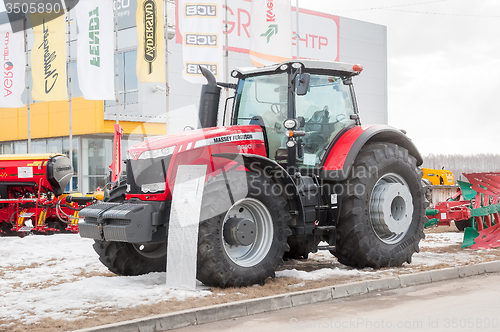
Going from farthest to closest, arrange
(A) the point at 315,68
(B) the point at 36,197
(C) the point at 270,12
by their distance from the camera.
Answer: (C) the point at 270,12 < (B) the point at 36,197 < (A) the point at 315,68

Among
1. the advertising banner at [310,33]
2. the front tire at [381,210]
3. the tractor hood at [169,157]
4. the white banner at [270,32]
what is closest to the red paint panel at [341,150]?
the front tire at [381,210]

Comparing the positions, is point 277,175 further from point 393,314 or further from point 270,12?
point 270,12

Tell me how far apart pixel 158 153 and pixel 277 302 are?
2.16 meters

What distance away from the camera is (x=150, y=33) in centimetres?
2022

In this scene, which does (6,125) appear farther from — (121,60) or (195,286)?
(195,286)

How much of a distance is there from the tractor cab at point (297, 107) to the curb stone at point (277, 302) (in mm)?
1781

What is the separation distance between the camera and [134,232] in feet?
19.4

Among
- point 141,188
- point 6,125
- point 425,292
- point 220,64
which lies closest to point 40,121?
point 6,125

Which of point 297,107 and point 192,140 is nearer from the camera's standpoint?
point 192,140

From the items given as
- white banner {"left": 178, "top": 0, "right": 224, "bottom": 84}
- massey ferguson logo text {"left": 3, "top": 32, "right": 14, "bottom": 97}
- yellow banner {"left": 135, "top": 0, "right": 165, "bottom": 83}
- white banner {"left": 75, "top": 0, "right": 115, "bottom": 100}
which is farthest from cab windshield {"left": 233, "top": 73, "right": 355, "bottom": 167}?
massey ferguson logo text {"left": 3, "top": 32, "right": 14, "bottom": 97}

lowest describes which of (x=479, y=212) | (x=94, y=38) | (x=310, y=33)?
(x=479, y=212)

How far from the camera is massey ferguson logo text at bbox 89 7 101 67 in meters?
19.3

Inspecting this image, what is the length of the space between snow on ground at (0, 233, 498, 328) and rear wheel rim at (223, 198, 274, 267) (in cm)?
56

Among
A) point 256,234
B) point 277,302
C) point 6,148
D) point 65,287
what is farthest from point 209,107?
point 6,148
